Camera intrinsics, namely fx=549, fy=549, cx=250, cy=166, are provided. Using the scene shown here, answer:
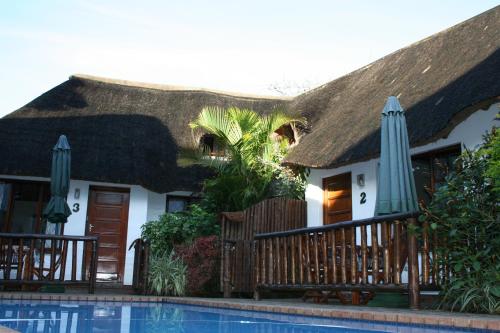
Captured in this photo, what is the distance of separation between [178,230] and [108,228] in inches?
103

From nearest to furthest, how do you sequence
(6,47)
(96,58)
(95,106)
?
(95,106), (6,47), (96,58)

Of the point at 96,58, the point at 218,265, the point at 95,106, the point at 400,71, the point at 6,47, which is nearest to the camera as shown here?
the point at 218,265

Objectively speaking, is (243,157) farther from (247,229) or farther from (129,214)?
(129,214)

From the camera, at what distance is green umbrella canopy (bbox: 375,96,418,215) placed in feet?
20.7

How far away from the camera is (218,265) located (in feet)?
30.4

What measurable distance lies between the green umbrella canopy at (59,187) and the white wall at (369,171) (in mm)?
4670

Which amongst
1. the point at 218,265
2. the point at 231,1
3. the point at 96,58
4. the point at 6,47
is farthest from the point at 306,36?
the point at 218,265

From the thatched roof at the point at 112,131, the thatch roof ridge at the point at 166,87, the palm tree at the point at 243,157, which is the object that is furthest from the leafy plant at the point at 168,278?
the thatch roof ridge at the point at 166,87

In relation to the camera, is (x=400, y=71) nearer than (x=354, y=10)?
Yes

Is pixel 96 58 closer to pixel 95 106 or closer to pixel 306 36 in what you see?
pixel 95 106

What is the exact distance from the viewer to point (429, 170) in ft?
28.6

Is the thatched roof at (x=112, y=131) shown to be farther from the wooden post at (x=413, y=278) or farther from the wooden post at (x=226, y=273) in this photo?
the wooden post at (x=413, y=278)

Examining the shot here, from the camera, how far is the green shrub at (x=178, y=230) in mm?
10594

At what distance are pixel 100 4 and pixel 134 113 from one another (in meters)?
3.22
